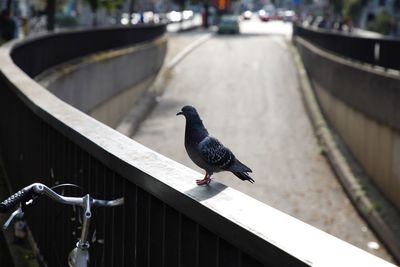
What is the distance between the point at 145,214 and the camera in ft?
14.9

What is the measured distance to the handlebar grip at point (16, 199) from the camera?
11.1 ft

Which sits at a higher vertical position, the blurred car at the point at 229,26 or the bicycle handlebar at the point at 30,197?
the bicycle handlebar at the point at 30,197

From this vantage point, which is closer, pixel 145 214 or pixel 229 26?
pixel 145 214

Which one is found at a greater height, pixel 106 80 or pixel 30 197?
pixel 30 197

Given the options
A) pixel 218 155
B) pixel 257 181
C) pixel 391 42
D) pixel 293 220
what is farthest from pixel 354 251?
pixel 391 42

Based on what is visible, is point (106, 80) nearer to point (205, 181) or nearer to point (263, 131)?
point (263, 131)

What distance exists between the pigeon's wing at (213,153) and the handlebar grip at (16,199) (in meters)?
0.99

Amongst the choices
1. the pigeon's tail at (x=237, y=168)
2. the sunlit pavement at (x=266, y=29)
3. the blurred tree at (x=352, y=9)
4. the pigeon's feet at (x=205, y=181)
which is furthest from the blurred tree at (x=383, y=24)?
the pigeon's feet at (x=205, y=181)

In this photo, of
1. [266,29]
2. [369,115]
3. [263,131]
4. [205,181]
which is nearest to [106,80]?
[263,131]

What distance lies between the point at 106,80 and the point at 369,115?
8.19m

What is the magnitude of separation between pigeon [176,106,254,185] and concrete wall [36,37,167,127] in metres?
10.8

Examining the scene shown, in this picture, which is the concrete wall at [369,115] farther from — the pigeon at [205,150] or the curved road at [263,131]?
the pigeon at [205,150]

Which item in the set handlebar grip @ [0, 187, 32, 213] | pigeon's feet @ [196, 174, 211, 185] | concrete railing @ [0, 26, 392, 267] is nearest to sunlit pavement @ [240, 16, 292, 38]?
concrete railing @ [0, 26, 392, 267]

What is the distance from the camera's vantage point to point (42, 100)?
699cm
